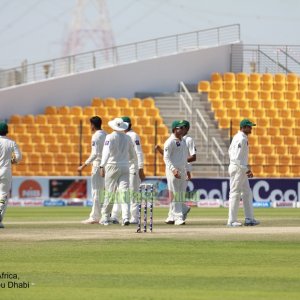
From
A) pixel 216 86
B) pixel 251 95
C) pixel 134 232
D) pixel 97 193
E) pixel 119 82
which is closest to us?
pixel 134 232

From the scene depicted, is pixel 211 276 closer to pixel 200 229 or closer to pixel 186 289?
pixel 186 289

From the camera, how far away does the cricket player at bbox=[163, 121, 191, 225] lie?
23188mm

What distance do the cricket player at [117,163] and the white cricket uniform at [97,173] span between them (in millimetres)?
1163

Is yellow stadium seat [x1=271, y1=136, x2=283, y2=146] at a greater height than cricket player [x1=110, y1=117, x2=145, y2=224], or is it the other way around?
yellow stadium seat [x1=271, y1=136, x2=283, y2=146]

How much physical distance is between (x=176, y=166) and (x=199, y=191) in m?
16.4

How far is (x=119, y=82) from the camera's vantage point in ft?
163

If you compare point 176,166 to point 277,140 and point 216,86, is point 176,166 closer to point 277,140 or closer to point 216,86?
point 277,140

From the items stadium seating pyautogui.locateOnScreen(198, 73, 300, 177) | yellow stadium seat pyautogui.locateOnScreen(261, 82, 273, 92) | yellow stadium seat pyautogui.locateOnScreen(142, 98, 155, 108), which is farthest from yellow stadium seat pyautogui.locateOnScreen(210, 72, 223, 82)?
yellow stadium seat pyautogui.locateOnScreen(142, 98, 155, 108)

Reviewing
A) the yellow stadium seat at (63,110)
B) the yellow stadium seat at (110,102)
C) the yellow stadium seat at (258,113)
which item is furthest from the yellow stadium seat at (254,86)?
the yellow stadium seat at (63,110)

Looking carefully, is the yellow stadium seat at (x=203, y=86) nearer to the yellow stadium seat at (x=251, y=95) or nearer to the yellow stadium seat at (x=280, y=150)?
the yellow stadium seat at (x=251, y=95)

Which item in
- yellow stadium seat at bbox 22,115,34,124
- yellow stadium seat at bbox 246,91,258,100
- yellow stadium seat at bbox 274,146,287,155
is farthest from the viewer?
yellow stadium seat at bbox 246,91,258,100

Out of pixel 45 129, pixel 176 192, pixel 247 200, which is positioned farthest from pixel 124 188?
pixel 45 129

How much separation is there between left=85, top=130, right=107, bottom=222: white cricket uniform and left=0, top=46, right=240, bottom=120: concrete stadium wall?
23.4 metres

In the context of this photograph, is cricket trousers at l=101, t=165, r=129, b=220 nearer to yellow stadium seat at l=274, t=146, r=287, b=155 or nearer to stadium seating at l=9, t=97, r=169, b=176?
stadium seating at l=9, t=97, r=169, b=176
